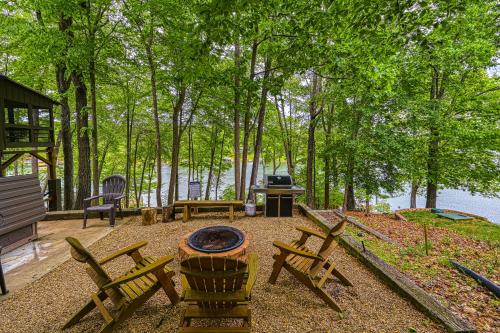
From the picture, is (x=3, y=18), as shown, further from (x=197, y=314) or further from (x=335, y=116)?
(x=335, y=116)

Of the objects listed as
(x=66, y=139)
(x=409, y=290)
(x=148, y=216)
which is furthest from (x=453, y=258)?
(x=66, y=139)

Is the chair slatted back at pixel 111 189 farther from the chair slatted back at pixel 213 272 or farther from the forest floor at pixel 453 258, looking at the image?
the forest floor at pixel 453 258

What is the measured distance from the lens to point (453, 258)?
356 centimetres

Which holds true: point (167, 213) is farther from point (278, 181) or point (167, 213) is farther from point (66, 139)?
point (66, 139)

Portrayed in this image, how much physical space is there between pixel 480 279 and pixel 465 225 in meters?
4.44

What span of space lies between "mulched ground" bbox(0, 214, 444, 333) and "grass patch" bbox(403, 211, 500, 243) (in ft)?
13.6

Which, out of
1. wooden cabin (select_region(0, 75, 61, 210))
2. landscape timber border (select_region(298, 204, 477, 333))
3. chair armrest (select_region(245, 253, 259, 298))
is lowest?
landscape timber border (select_region(298, 204, 477, 333))

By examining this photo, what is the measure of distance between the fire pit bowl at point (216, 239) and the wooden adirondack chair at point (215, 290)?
1.06m

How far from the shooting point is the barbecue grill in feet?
16.8

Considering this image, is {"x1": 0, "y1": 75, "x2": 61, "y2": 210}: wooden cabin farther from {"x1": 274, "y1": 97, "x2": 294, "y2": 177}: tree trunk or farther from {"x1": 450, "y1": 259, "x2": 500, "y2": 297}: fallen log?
{"x1": 274, "y1": 97, "x2": 294, "y2": 177}: tree trunk

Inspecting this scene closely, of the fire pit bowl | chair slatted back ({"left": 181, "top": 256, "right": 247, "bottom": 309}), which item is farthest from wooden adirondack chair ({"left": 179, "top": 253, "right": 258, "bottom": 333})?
the fire pit bowl

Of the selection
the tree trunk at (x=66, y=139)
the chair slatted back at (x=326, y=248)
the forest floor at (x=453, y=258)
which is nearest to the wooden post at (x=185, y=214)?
the chair slatted back at (x=326, y=248)

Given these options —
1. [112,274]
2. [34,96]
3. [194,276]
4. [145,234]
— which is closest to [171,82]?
[34,96]

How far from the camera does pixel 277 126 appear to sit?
39.5 ft
